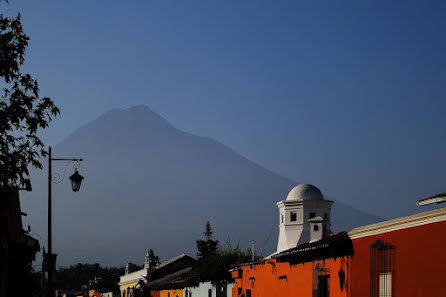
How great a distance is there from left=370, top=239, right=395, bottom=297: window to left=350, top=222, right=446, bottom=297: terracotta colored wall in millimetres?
195

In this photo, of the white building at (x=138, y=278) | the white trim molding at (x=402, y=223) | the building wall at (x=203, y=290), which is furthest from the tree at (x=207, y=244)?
the white trim molding at (x=402, y=223)

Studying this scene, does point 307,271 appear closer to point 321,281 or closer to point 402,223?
point 321,281

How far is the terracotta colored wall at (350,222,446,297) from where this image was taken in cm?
1368

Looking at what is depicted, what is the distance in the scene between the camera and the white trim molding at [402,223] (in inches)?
541

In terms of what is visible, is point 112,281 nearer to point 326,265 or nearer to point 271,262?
point 271,262

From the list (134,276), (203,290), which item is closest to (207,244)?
(134,276)

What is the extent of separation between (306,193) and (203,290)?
19.7 m

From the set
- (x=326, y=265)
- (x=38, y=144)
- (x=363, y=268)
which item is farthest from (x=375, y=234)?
(x=38, y=144)

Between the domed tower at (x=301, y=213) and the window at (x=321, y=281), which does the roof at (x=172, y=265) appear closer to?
the domed tower at (x=301, y=213)

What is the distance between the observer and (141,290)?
64750mm

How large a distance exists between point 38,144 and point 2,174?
0.83m

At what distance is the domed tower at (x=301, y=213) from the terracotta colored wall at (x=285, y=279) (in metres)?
25.4

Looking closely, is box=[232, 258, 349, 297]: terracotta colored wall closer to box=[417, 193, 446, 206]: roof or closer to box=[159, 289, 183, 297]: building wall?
box=[417, 193, 446, 206]: roof

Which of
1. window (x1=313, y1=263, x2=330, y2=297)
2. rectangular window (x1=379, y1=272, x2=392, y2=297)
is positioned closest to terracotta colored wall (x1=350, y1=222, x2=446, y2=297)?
rectangular window (x1=379, y1=272, x2=392, y2=297)
